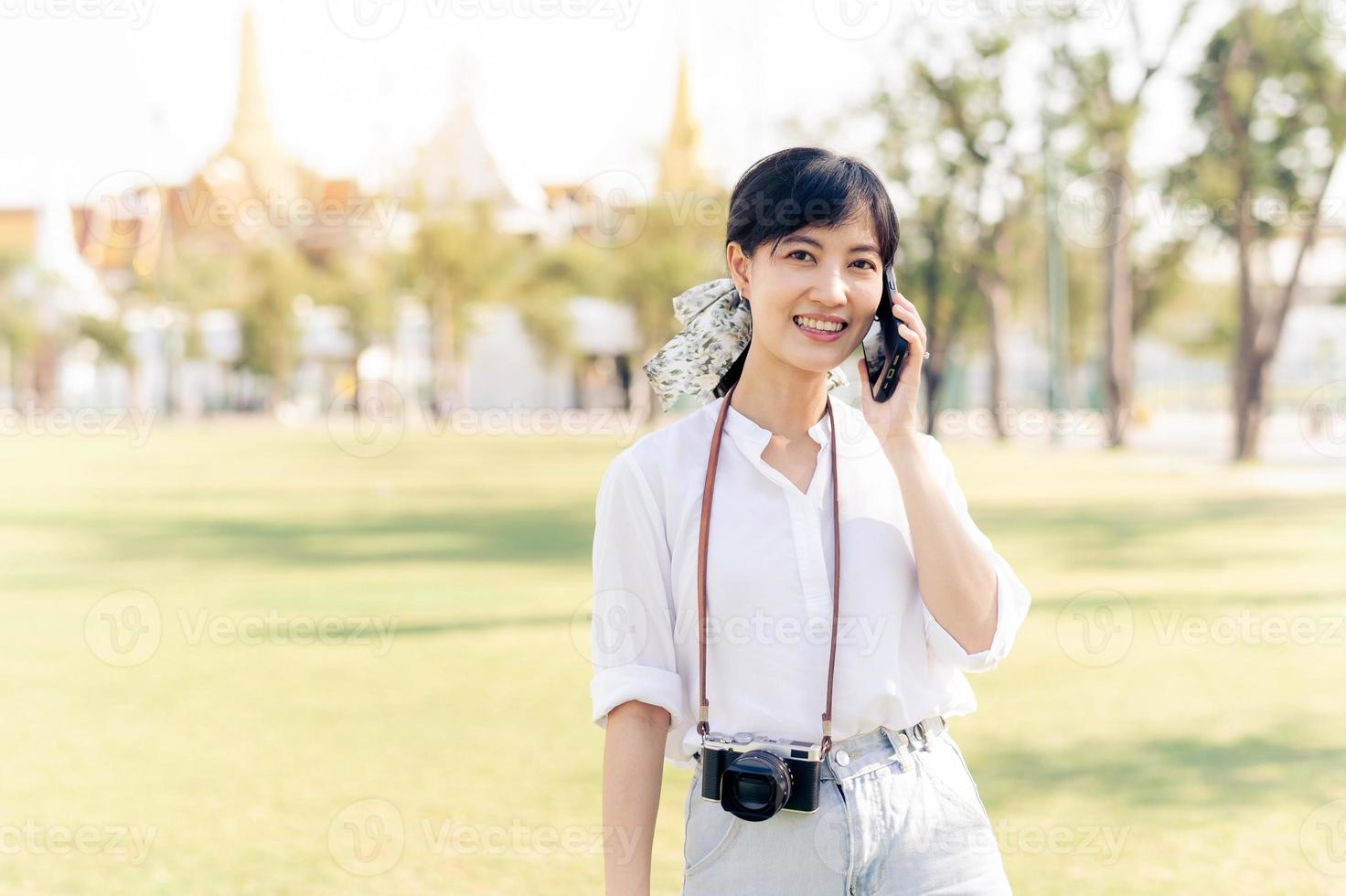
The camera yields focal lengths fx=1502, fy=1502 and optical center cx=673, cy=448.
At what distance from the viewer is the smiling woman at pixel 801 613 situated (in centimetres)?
212

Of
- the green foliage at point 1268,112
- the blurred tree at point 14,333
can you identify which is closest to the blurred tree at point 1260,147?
the green foliage at point 1268,112

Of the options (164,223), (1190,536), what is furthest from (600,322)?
(1190,536)

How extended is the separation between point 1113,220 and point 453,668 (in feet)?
83.0

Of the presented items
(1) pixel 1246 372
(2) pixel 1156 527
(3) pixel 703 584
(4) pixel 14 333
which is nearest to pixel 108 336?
(4) pixel 14 333

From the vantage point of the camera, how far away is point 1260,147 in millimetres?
25359

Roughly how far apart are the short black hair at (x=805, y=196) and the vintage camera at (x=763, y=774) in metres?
0.71

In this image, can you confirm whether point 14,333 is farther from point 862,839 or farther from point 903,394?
point 862,839

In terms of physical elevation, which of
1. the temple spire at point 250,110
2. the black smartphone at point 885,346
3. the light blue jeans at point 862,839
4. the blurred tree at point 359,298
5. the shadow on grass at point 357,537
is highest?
the temple spire at point 250,110

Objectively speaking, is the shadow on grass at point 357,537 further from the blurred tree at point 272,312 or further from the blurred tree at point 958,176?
the blurred tree at point 272,312

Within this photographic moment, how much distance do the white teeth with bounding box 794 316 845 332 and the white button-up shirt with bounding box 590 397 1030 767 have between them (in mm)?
170

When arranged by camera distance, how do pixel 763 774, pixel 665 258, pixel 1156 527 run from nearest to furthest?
1. pixel 763 774
2. pixel 1156 527
3. pixel 665 258

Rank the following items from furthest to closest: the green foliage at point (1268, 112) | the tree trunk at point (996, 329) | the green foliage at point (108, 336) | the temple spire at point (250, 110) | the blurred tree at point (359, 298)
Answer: the temple spire at point (250, 110) → the green foliage at point (108, 336) → the blurred tree at point (359, 298) → the tree trunk at point (996, 329) → the green foliage at point (1268, 112)

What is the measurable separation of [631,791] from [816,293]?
Answer: 0.76m

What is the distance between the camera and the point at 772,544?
7.12 ft
